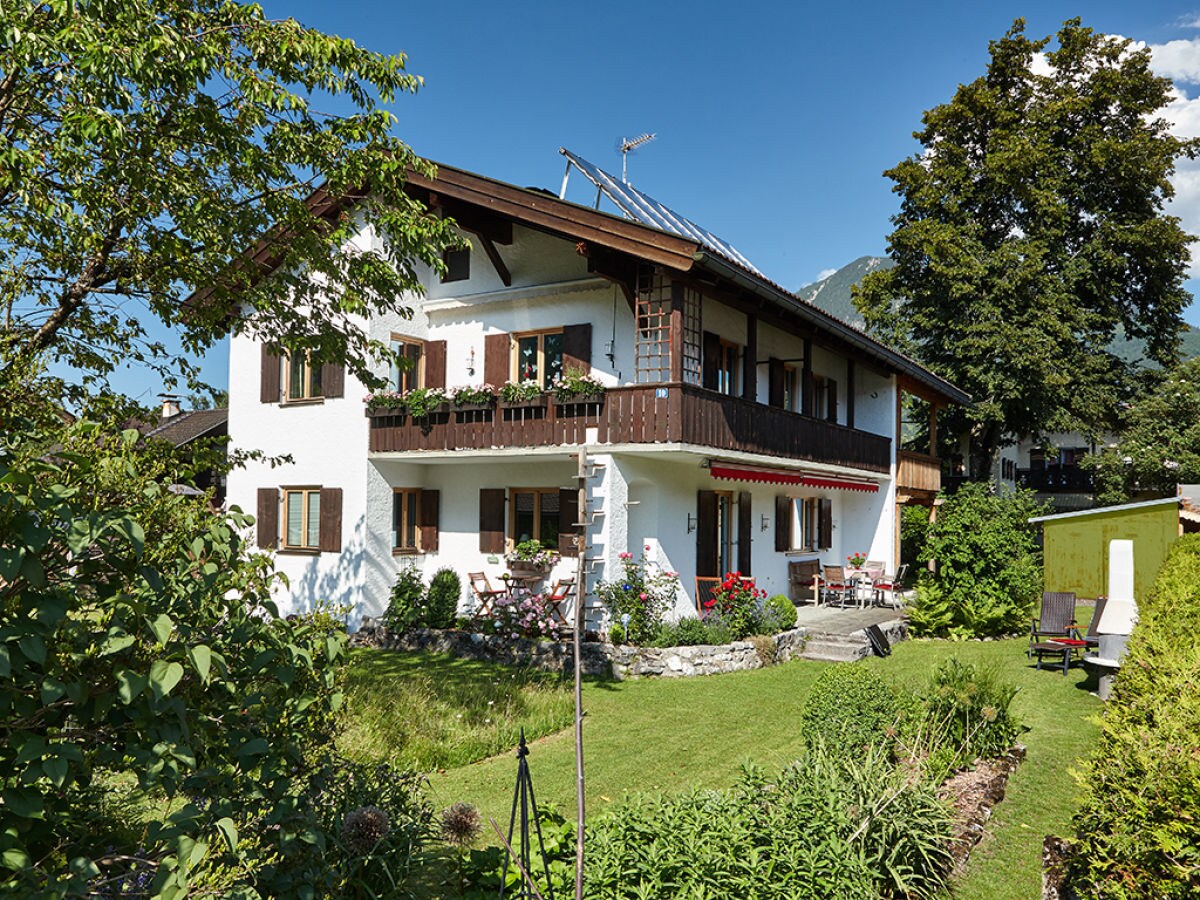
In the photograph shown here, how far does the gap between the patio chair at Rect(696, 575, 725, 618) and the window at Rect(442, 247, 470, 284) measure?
7.83 meters

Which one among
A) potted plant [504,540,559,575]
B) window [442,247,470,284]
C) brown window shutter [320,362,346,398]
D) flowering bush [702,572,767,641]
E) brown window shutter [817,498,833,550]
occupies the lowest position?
flowering bush [702,572,767,641]

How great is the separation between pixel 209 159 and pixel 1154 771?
392 inches

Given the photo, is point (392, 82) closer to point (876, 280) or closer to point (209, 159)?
point (209, 159)

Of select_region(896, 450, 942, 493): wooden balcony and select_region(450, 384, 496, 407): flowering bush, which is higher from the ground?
select_region(450, 384, 496, 407): flowering bush

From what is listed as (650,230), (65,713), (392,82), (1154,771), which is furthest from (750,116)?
(65,713)

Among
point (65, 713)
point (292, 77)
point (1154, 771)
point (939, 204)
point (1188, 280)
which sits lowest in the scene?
point (1154, 771)

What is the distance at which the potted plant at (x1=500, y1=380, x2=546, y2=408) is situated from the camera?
46.8 ft

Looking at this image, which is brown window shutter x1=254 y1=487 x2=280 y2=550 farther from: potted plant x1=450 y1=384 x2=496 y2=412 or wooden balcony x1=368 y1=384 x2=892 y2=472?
potted plant x1=450 y1=384 x2=496 y2=412

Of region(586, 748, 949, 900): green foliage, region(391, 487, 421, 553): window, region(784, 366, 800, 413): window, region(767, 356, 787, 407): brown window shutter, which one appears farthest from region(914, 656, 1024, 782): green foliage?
region(784, 366, 800, 413): window

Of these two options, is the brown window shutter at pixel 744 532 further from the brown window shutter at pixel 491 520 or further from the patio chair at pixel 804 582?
the brown window shutter at pixel 491 520

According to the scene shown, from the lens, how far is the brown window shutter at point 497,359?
16062mm

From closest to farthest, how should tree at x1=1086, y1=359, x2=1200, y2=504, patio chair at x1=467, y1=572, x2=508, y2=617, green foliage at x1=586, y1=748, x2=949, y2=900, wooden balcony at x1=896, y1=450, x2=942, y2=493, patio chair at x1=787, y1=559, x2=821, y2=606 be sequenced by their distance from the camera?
green foliage at x1=586, y1=748, x2=949, y2=900 → patio chair at x1=467, y1=572, x2=508, y2=617 → patio chair at x1=787, y1=559, x2=821, y2=606 → wooden balcony at x1=896, y1=450, x2=942, y2=493 → tree at x1=1086, y1=359, x2=1200, y2=504

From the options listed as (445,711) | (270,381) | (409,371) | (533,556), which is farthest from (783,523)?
(270,381)

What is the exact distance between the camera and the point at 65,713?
8.18ft
